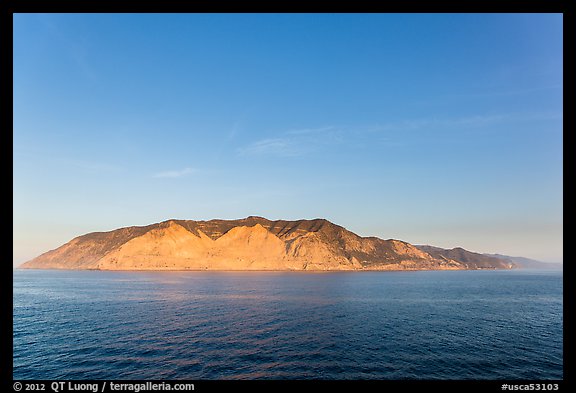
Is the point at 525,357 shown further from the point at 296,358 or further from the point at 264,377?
the point at 264,377

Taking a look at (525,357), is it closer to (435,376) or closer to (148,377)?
(435,376)

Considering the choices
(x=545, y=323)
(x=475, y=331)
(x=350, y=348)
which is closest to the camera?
(x=350, y=348)
